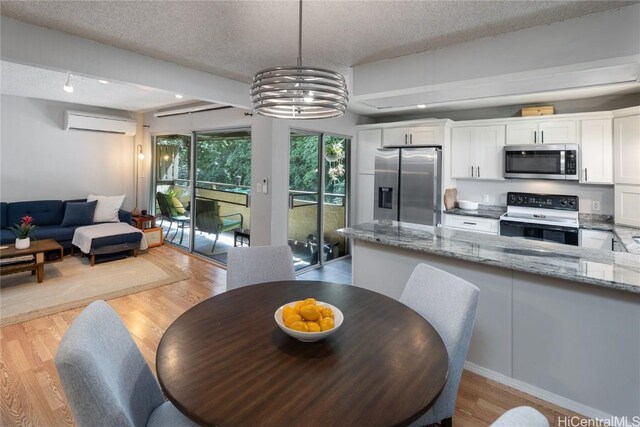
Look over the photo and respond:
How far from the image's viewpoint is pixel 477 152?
4.50 m

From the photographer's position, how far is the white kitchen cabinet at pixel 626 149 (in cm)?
327

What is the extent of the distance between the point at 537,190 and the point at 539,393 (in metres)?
3.14

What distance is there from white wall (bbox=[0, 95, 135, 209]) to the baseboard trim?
6.65 m

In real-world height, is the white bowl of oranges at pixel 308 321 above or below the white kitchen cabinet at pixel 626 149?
below

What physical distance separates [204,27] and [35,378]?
8.98 ft

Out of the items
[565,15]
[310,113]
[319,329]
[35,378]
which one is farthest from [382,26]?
[35,378]

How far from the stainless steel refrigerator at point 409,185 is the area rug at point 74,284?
307cm

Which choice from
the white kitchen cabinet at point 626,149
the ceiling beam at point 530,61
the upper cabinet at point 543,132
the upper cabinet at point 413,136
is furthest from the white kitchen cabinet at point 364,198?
the white kitchen cabinet at point 626,149

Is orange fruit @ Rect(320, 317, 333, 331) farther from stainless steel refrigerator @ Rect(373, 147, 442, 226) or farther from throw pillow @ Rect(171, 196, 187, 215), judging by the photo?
throw pillow @ Rect(171, 196, 187, 215)

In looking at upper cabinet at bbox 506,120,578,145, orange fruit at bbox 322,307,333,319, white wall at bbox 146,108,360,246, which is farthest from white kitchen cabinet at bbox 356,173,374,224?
orange fruit at bbox 322,307,333,319

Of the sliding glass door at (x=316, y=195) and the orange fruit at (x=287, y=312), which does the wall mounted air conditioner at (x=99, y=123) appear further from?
the orange fruit at (x=287, y=312)

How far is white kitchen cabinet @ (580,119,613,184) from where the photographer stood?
3.61 meters

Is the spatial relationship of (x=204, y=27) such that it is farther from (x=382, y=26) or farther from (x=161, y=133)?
(x=161, y=133)

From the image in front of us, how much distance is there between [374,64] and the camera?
9.79 feet
